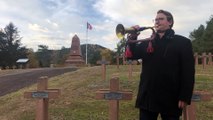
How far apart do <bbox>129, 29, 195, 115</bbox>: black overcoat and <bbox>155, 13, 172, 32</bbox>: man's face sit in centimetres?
7

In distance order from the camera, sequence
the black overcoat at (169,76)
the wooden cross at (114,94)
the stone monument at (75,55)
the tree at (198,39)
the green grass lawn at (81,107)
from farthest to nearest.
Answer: the tree at (198,39) → the stone monument at (75,55) → the green grass lawn at (81,107) → the wooden cross at (114,94) → the black overcoat at (169,76)

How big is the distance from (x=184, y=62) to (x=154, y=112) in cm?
71

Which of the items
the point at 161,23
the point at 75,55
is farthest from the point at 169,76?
the point at 75,55

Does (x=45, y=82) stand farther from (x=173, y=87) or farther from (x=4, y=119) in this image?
(x=4, y=119)

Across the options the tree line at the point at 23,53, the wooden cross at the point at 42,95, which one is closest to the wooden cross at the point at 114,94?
the wooden cross at the point at 42,95

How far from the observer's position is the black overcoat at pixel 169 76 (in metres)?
4.59

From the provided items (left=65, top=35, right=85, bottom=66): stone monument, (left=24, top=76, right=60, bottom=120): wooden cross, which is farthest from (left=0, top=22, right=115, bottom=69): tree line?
(left=24, top=76, right=60, bottom=120): wooden cross

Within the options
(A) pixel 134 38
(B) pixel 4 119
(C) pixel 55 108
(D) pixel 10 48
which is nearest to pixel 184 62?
(A) pixel 134 38

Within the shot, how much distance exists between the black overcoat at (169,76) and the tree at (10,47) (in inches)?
2353

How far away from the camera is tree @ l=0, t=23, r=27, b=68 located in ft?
212

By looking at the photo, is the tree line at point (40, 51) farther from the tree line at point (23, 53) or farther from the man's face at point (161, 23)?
the man's face at point (161, 23)

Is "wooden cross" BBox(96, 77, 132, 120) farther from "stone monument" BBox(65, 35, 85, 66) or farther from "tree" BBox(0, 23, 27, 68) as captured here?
"tree" BBox(0, 23, 27, 68)

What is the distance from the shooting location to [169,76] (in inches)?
182

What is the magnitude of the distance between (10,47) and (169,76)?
6684 cm
